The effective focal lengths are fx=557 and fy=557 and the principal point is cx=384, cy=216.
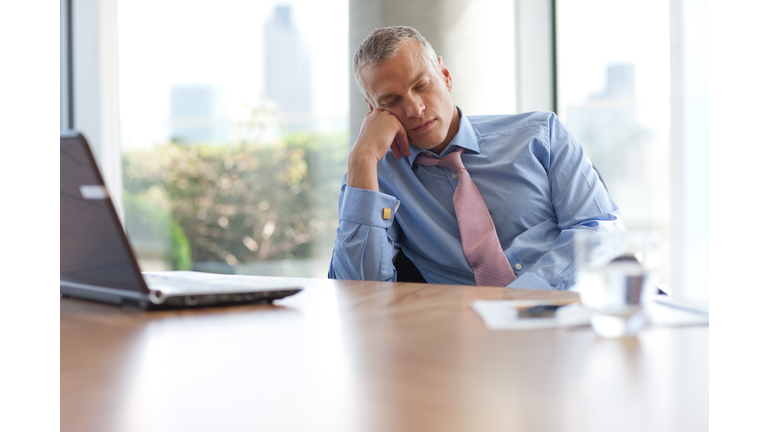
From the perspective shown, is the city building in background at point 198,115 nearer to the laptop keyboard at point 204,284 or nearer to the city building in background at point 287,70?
the city building in background at point 287,70

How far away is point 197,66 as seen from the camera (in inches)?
159

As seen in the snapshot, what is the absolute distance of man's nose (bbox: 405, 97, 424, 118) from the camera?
176 centimetres

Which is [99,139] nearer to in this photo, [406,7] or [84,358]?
[406,7]

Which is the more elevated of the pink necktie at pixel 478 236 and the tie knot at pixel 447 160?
the tie knot at pixel 447 160

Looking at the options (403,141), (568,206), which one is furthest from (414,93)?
(568,206)

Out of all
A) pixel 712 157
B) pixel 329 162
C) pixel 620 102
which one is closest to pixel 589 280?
pixel 712 157

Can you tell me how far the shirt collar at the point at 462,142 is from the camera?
1.81 metres

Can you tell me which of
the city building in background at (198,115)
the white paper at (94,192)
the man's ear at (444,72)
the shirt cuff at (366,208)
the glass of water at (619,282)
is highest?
the city building in background at (198,115)

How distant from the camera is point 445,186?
5.89 feet

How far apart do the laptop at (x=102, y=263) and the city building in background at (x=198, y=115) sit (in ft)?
10.7

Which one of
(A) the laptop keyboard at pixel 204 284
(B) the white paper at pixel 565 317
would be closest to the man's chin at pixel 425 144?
(A) the laptop keyboard at pixel 204 284

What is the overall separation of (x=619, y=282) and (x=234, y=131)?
147 inches

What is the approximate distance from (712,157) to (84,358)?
2.66 meters

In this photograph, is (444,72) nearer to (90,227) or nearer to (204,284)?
(204,284)
